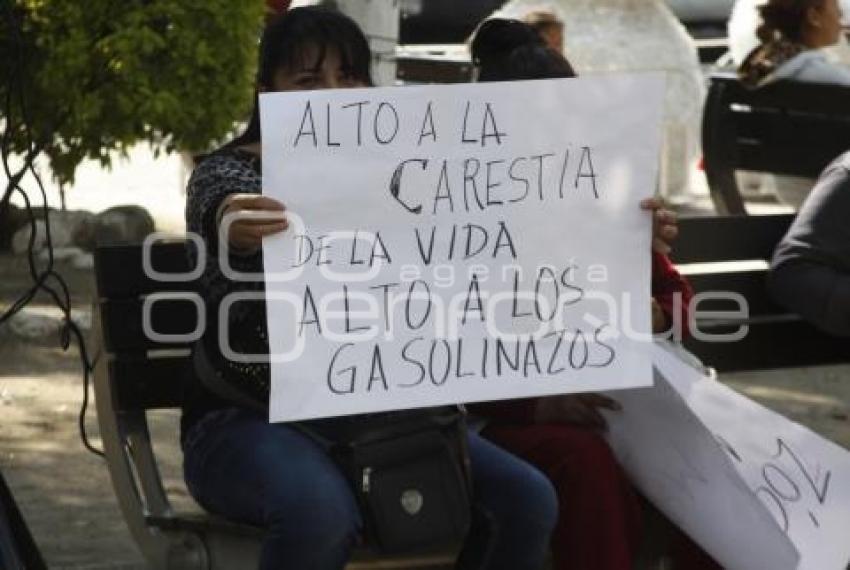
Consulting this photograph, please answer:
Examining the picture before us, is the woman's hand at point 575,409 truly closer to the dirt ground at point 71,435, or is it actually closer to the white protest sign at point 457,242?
the white protest sign at point 457,242

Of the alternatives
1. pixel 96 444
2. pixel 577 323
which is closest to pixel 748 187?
pixel 96 444

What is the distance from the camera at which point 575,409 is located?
4.56 meters

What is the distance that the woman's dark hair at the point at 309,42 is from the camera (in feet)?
14.1

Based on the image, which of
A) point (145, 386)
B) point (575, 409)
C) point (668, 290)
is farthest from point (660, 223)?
point (145, 386)

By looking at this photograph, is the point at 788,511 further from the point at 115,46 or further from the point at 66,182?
the point at 66,182

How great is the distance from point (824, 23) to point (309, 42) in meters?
5.64

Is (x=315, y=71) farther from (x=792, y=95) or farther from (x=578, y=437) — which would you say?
(x=792, y=95)

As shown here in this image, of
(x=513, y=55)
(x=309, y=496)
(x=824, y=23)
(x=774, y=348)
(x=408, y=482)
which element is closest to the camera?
(x=309, y=496)

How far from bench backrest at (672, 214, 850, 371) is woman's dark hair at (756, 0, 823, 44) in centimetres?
420

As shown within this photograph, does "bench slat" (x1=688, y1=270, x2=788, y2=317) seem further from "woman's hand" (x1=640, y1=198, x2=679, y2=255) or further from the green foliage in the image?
the green foliage

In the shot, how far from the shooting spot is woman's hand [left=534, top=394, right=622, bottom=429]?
4.55 metres

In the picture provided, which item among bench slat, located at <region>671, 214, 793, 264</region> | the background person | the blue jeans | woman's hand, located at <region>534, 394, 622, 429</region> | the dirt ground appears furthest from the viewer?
the background person

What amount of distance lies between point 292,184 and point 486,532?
0.79 meters

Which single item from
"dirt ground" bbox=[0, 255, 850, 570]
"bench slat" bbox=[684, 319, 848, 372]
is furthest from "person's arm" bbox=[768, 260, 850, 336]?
"dirt ground" bbox=[0, 255, 850, 570]
